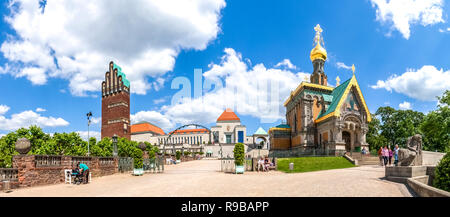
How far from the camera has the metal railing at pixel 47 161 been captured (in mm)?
14398

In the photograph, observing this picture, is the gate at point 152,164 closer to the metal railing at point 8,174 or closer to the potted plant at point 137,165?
the potted plant at point 137,165

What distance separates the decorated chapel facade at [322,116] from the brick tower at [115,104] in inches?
1571

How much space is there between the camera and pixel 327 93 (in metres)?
42.2

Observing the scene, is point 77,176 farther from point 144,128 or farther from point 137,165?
point 144,128

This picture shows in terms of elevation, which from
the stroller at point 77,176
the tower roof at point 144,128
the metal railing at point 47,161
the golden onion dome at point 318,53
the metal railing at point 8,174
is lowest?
the stroller at point 77,176

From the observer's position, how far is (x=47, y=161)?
15.1m

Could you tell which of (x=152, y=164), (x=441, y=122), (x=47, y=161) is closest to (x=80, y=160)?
(x=47, y=161)

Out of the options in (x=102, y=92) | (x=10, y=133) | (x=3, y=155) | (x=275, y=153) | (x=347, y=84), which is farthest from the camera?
(x=102, y=92)

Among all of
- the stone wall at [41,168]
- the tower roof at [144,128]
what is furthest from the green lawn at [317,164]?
the tower roof at [144,128]

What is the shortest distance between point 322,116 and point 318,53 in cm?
1344

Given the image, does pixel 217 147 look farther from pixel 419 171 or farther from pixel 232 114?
pixel 419 171

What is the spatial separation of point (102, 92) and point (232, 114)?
47408 mm

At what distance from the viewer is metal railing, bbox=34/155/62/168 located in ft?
47.2
